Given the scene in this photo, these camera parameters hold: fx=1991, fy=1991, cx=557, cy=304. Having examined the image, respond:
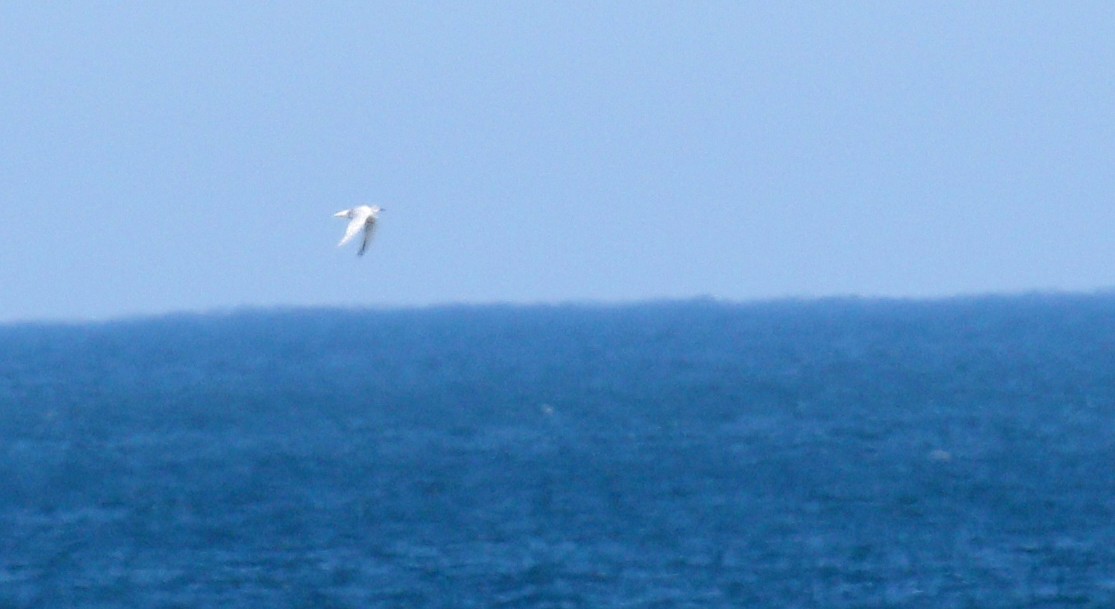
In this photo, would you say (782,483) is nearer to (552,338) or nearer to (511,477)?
(511,477)

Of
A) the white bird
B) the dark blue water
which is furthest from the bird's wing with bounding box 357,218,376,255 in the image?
the dark blue water

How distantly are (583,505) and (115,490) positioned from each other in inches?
587

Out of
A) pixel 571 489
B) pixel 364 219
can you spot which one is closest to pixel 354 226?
pixel 364 219

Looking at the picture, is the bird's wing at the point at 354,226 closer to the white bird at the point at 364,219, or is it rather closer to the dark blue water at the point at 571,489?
the white bird at the point at 364,219

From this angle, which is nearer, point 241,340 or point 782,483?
point 782,483

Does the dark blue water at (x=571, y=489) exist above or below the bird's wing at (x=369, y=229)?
below

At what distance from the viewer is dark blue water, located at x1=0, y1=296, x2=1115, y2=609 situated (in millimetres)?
43094

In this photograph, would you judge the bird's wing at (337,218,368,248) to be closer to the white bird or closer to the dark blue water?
the white bird

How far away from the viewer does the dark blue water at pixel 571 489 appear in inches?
1697

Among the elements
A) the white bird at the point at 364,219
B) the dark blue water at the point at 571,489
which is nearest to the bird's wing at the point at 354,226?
the white bird at the point at 364,219

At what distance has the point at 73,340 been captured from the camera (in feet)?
648

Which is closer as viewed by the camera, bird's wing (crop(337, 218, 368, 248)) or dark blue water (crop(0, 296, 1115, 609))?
bird's wing (crop(337, 218, 368, 248))

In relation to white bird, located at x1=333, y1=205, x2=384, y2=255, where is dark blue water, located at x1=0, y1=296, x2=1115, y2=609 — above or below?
below

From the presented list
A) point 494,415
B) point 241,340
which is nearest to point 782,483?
point 494,415
